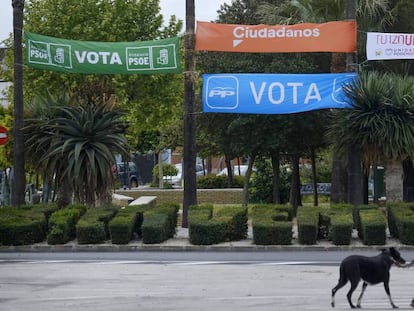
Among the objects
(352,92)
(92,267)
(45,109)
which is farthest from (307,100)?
(92,267)

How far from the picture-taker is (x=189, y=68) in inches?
891

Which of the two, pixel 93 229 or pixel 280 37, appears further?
pixel 280 37

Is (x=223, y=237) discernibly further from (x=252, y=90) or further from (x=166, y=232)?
(x=252, y=90)

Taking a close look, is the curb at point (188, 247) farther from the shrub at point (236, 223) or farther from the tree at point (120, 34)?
the tree at point (120, 34)

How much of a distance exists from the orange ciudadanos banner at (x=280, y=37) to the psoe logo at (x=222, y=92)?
82 centimetres

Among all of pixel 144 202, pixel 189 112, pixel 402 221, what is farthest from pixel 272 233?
pixel 144 202

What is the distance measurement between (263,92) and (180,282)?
1008cm

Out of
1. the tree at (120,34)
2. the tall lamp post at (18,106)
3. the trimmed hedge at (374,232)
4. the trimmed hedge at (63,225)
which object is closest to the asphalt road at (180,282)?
the trimmed hedge at (63,225)

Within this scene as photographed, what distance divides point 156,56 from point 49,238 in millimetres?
6180

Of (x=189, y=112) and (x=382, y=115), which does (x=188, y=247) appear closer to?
(x=189, y=112)

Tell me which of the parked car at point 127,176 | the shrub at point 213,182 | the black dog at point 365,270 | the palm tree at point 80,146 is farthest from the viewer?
the parked car at point 127,176

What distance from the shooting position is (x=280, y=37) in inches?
883

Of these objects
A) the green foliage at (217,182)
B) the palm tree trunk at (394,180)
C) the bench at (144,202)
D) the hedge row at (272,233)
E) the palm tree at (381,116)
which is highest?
the palm tree at (381,116)

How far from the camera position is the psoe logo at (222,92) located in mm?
22578
